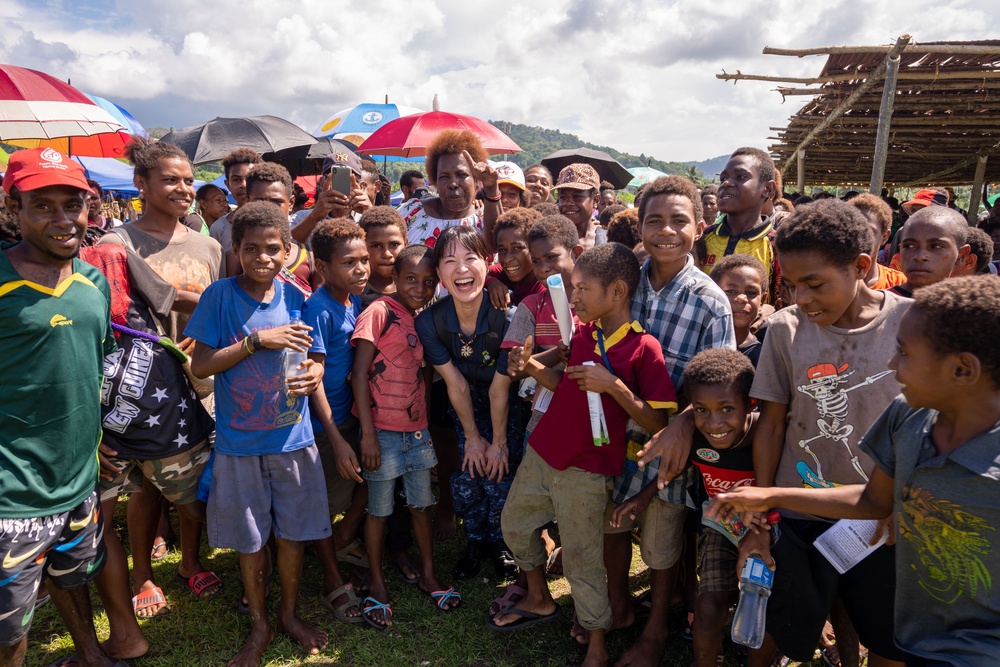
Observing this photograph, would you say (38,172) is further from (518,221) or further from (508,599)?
(508,599)

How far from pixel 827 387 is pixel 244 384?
2.43 metres

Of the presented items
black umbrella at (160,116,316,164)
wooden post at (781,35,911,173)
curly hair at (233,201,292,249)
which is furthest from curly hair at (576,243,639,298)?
wooden post at (781,35,911,173)

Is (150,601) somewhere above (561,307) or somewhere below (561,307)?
below

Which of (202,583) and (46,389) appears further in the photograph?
(202,583)

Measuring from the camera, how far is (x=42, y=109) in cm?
490

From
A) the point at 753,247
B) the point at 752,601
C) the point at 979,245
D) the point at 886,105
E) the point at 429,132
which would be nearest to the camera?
the point at 752,601

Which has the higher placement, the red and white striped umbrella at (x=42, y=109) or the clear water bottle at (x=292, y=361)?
the red and white striped umbrella at (x=42, y=109)

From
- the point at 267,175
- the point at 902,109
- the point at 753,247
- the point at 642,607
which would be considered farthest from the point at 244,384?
the point at 902,109

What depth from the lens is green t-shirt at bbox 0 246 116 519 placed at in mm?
2174

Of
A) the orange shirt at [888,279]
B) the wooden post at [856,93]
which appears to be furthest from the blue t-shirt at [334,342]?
the wooden post at [856,93]

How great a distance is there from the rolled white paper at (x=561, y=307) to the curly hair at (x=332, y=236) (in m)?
1.15

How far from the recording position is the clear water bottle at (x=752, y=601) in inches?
84.8

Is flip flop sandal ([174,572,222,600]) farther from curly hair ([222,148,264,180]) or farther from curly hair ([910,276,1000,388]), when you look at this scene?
curly hair ([910,276,1000,388])

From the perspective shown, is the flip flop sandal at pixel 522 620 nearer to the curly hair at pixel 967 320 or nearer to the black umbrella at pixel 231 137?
the curly hair at pixel 967 320
